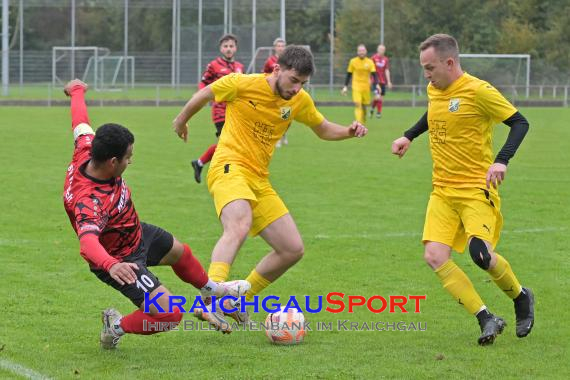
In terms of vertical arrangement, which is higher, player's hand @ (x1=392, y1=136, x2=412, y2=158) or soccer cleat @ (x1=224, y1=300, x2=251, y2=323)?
player's hand @ (x1=392, y1=136, x2=412, y2=158)

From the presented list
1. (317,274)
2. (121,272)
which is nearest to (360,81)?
(317,274)

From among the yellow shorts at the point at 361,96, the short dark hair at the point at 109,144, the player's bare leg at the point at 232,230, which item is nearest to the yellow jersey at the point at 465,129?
the player's bare leg at the point at 232,230

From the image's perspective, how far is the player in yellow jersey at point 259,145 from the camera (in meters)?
6.89

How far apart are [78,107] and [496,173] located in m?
2.67

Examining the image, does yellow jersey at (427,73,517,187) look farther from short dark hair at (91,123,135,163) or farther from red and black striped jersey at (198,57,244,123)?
red and black striped jersey at (198,57,244,123)

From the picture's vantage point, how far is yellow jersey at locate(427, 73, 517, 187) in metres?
6.74

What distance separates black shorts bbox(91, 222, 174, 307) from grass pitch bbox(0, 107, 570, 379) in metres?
0.42

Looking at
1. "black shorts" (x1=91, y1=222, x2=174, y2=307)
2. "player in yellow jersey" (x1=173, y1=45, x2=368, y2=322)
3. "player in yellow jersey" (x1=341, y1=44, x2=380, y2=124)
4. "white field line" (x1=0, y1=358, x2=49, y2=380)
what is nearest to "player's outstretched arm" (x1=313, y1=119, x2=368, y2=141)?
"player in yellow jersey" (x1=173, y1=45, x2=368, y2=322)

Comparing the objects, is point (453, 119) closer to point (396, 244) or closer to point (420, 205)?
point (396, 244)

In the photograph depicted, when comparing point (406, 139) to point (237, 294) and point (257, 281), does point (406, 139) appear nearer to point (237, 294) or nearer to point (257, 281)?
point (257, 281)

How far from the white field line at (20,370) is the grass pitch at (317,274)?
0.04 m

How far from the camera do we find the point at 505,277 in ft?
22.0

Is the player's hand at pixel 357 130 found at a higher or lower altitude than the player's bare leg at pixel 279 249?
higher

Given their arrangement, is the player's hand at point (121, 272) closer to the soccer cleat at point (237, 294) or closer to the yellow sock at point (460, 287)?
the soccer cleat at point (237, 294)
